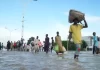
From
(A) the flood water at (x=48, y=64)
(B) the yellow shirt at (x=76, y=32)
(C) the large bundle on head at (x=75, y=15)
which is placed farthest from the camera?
(B) the yellow shirt at (x=76, y=32)

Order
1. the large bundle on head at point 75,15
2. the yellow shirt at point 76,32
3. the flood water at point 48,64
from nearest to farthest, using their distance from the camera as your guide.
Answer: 1. the flood water at point 48,64
2. the large bundle on head at point 75,15
3. the yellow shirt at point 76,32

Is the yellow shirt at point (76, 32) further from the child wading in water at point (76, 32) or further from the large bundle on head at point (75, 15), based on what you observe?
the large bundle on head at point (75, 15)

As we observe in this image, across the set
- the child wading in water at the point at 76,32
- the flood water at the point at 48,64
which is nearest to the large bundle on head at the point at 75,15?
the child wading in water at the point at 76,32

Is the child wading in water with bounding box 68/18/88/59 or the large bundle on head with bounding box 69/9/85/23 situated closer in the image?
the large bundle on head with bounding box 69/9/85/23

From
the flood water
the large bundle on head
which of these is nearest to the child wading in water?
the large bundle on head

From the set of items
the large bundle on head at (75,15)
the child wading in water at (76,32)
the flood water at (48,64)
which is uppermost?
the large bundle on head at (75,15)

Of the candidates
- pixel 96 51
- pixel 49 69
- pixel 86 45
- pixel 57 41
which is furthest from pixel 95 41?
pixel 86 45

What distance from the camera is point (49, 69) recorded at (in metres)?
7.77

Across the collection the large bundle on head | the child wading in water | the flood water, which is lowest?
the flood water

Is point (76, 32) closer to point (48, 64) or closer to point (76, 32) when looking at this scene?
point (76, 32)

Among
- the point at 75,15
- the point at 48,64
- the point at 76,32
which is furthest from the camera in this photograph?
the point at 76,32

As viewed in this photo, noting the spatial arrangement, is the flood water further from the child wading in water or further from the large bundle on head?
the large bundle on head

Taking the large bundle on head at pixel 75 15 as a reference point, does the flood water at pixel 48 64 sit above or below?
below

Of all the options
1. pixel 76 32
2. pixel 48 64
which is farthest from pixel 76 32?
pixel 48 64
